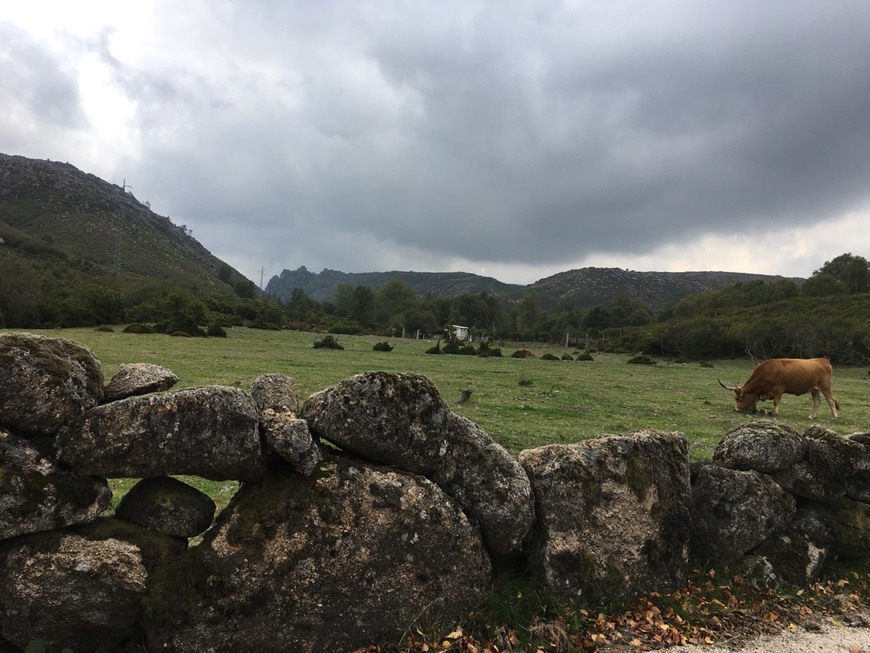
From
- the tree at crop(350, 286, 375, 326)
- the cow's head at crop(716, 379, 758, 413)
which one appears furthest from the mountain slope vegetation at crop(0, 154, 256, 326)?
the cow's head at crop(716, 379, 758, 413)


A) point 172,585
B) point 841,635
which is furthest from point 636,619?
point 172,585

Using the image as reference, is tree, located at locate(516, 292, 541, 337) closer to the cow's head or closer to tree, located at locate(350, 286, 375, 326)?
tree, located at locate(350, 286, 375, 326)

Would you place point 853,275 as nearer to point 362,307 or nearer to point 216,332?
point 362,307

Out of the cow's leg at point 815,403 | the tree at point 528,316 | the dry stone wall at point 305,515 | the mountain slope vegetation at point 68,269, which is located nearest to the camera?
the dry stone wall at point 305,515

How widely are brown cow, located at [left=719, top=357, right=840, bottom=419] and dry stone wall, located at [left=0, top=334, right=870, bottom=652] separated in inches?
724

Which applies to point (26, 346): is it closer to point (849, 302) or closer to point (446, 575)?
point (446, 575)

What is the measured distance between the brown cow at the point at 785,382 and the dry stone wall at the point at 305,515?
18.4 metres

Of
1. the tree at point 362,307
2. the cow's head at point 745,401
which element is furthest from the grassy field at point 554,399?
the tree at point 362,307

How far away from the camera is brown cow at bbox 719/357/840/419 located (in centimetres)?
2256

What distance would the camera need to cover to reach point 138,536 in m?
4.99

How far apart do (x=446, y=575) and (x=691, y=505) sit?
152 inches

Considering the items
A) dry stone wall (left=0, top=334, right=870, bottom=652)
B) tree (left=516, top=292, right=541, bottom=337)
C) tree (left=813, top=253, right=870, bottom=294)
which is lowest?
dry stone wall (left=0, top=334, right=870, bottom=652)

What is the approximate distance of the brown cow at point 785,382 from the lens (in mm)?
22562

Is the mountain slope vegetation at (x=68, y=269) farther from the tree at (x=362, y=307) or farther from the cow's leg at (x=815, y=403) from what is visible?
the cow's leg at (x=815, y=403)
